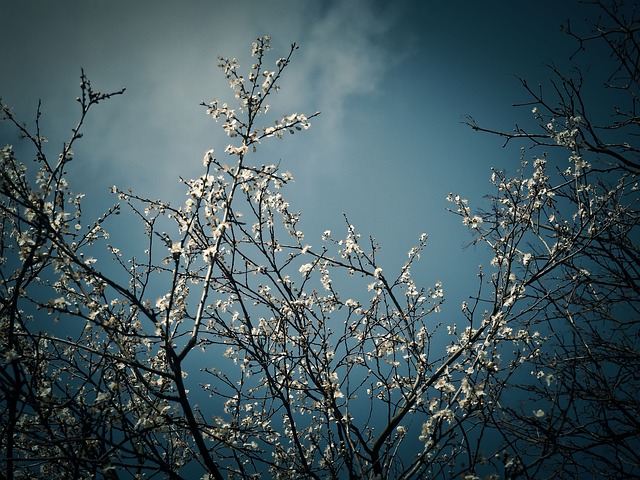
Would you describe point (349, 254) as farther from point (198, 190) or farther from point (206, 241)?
point (198, 190)

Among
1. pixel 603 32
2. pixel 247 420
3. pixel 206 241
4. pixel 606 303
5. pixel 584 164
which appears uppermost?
pixel 603 32

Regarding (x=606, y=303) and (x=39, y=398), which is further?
(x=606, y=303)

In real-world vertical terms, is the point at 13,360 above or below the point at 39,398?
above

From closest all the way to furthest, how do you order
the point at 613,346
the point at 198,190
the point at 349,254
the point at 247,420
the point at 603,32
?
the point at 198,190 → the point at 603,32 → the point at 613,346 → the point at 247,420 → the point at 349,254

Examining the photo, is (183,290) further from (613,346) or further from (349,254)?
(613,346)

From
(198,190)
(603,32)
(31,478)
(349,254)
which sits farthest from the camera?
(349,254)

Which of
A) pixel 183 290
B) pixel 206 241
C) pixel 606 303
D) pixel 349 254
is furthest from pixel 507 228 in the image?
pixel 183 290

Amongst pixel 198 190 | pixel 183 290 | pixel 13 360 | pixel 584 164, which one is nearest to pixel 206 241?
pixel 198 190

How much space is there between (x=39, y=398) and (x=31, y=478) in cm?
245

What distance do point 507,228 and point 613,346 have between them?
2093mm

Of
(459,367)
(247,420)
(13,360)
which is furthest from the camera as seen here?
(247,420)

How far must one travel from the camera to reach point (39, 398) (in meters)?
2.24

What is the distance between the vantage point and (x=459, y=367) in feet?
12.7

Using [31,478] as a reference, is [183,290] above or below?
above
